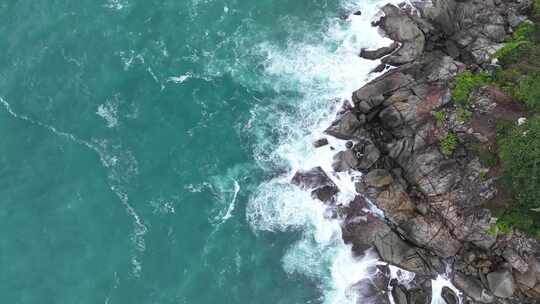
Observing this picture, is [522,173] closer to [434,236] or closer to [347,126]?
[434,236]

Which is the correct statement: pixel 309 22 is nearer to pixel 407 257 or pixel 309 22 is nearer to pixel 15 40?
pixel 407 257

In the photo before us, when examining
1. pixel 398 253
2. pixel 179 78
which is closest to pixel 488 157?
pixel 398 253

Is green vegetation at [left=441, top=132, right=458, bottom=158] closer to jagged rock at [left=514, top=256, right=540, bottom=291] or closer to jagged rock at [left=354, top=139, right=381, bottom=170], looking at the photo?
jagged rock at [left=354, top=139, right=381, bottom=170]

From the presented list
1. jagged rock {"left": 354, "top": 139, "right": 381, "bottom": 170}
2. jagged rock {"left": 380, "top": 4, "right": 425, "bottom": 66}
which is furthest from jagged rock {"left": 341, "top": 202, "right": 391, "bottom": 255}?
jagged rock {"left": 380, "top": 4, "right": 425, "bottom": 66}

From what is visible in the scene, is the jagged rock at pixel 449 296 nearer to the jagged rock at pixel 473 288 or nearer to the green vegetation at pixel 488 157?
the jagged rock at pixel 473 288

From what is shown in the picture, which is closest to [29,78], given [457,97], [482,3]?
[457,97]

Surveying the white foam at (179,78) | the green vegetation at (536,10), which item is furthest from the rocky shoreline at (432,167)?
the white foam at (179,78)
